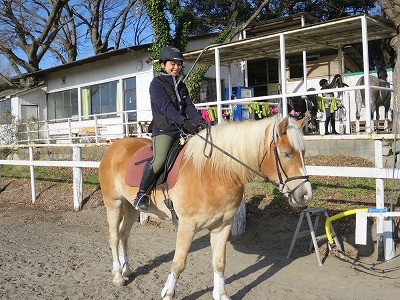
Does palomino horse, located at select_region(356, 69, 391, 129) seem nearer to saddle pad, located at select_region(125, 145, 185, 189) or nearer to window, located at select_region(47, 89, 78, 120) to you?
saddle pad, located at select_region(125, 145, 185, 189)

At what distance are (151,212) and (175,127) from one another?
1173mm

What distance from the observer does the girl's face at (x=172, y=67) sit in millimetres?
4703

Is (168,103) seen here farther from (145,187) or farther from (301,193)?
(301,193)

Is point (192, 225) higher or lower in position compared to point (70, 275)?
higher

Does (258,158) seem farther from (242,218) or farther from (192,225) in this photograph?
(242,218)

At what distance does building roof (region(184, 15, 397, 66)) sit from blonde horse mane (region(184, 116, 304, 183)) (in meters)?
6.66

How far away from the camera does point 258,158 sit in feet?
13.3

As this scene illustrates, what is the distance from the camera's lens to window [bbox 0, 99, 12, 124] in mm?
24891

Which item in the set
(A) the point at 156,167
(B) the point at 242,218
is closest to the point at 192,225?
(A) the point at 156,167

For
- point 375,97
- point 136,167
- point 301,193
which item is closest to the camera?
point 301,193

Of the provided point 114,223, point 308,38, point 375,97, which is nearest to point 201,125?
point 114,223

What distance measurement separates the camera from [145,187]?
473cm

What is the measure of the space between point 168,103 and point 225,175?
40.3 inches

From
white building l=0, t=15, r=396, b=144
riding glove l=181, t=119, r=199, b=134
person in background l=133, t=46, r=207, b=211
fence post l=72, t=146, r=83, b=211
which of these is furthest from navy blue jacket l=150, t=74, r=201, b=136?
white building l=0, t=15, r=396, b=144
